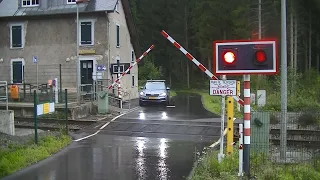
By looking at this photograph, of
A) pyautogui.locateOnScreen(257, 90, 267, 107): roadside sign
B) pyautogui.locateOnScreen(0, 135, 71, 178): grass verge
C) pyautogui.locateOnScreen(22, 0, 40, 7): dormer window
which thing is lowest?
pyautogui.locateOnScreen(0, 135, 71, 178): grass verge

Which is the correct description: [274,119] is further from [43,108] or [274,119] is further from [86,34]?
[86,34]

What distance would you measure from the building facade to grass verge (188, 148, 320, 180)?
21.1 meters

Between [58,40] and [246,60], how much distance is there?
86.9 ft

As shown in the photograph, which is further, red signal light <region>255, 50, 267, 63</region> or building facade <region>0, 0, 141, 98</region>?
building facade <region>0, 0, 141, 98</region>

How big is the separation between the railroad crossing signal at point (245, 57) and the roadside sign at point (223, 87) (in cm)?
73

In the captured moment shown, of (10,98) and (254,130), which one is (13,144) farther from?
(10,98)

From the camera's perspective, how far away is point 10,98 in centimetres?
2258

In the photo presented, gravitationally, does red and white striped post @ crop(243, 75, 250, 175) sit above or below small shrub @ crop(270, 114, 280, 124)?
above

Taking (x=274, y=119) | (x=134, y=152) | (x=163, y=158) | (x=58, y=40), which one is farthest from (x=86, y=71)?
(x=163, y=158)

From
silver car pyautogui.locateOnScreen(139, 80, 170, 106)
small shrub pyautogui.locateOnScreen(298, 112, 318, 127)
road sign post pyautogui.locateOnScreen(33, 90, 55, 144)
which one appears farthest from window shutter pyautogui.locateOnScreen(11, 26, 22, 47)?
small shrub pyautogui.locateOnScreen(298, 112, 318, 127)

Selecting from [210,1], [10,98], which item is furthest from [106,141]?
[210,1]

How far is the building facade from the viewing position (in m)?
31.2

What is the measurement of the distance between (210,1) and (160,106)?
37.7 metres

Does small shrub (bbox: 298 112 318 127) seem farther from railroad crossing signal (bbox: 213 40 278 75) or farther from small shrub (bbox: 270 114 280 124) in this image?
railroad crossing signal (bbox: 213 40 278 75)
